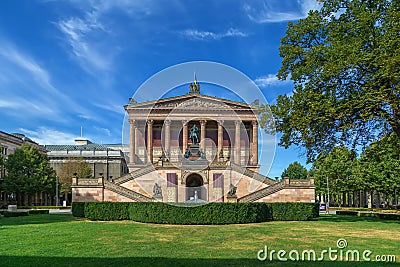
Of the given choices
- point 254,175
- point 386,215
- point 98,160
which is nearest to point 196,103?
point 254,175

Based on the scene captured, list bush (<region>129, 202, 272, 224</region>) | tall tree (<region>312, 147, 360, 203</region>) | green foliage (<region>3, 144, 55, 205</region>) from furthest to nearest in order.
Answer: green foliage (<region>3, 144, 55, 205</region>), tall tree (<region>312, 147, 360, 203</region>), bush (<region>129, 202, 272, 224</region>)

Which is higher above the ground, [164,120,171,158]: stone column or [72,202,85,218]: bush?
[164,120,171,158]: stone column

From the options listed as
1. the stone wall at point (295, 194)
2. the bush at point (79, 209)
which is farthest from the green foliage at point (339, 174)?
the bush at point (79, 209)

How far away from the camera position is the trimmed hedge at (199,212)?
2989 cm

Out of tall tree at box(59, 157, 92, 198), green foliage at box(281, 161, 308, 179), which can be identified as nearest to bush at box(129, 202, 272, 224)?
tall tree at box(59, 157, 92, 198)

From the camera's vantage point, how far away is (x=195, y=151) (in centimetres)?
5834

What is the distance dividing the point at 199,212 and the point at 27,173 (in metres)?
51.9

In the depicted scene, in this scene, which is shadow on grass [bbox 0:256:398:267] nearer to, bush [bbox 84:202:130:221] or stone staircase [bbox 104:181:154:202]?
bush [bbox 84:202:130:221]

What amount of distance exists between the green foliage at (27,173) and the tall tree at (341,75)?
173ft

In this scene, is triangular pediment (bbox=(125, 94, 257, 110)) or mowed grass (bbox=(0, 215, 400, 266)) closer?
mowed grass (bbox=(0, 215, 400, 266))

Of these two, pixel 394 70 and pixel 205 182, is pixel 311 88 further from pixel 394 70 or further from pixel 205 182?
pixel 205 182

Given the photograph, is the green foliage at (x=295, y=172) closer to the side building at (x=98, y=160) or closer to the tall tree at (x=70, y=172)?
the side building at (x=98, y=160)

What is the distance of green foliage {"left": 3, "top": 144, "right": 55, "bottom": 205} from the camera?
68.8m

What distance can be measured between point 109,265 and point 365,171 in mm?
57585
